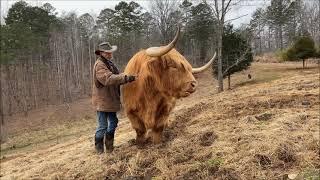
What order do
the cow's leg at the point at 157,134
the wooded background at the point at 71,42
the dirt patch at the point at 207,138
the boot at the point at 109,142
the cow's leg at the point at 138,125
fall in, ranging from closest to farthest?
the dirt patch at the point at 207,138 < the cow's leg at the point at 157,134 < the cow's leg at the point at 138,125 < the boot at the point at 109,142 < the wooded background at the point at 71,42

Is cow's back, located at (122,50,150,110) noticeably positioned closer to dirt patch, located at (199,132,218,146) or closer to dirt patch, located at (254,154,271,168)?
dirt patch, located at (199,132,218,146)

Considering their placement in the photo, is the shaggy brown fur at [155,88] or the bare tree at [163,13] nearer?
the shaggy brown fur at [155,88]

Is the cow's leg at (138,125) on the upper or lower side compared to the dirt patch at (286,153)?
upper

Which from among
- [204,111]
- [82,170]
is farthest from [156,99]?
[204,111]

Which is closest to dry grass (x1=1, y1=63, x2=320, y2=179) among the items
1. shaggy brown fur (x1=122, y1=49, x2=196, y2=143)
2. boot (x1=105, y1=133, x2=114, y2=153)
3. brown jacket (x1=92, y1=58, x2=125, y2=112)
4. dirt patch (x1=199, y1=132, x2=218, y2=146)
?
dirt patch (x1=199, y1=132, x2=218, y2=146)

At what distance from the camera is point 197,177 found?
609cm

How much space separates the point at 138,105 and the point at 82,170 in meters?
1.46

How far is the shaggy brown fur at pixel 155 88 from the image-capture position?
7.13 m

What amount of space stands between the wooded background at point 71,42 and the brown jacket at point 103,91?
103ft

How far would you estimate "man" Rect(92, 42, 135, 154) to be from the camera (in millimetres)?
7508

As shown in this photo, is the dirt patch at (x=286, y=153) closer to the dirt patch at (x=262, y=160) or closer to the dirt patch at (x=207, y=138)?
the dirt patch at (x=262, y=160)

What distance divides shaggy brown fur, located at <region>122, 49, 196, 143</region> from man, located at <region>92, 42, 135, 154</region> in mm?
234

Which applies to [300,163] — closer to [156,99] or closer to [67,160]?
[156,99]

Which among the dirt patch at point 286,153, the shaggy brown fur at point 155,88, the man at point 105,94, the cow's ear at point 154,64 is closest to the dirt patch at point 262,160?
the dirt patch at point 286,153
